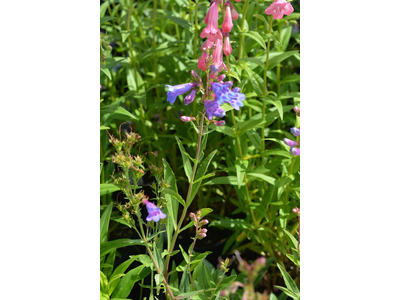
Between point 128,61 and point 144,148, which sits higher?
point 128,61

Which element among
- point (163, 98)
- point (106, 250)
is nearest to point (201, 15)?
point (163, 98)

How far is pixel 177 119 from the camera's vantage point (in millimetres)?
2551

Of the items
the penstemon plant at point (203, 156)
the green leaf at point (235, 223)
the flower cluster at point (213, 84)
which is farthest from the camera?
the green leaf at point (235, 223)

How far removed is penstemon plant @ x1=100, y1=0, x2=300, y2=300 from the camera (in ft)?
4.60

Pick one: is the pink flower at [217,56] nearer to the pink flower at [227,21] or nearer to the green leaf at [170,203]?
the pink flower at [227,21]

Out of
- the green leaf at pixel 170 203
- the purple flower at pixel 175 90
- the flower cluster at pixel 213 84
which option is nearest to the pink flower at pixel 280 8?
the flower cluster at pixel 213 84

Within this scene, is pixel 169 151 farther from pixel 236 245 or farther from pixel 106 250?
pixel 106 250

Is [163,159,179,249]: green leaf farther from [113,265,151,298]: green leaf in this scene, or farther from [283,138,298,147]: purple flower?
[283,138,298,147]: purple flower

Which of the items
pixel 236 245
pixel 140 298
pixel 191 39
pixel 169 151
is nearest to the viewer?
pixel 140 298

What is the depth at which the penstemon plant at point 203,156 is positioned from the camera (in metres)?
1.40

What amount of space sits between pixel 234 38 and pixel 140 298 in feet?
4.20

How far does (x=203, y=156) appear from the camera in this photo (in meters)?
1.84

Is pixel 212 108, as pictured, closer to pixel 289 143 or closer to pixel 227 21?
pixel 227 21

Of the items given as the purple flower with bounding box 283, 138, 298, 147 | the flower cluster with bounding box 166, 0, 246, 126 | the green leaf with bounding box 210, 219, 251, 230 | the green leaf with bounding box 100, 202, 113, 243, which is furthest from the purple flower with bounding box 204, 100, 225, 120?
the green leaf with bounding box 210, 219, 251, 230
